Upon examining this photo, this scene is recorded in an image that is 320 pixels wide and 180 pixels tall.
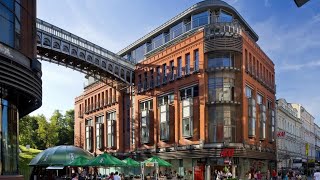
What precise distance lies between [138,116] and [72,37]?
14.2 m

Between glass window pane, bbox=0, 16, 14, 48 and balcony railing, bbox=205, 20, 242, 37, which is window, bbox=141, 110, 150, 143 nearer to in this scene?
balcony railing, bbox=205, 20, 242, 37

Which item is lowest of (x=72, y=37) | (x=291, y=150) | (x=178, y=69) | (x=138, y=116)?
(x=291, y=150)

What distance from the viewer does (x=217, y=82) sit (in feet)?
154

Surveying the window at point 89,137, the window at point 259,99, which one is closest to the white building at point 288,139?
the window at point 259,99

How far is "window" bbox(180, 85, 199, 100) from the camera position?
48656 mm

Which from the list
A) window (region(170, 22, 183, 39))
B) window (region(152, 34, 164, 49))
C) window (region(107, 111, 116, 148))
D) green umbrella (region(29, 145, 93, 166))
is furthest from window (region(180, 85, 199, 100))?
green umbrella (region(29, 145, 93, 166))

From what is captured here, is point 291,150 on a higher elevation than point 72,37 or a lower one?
lower

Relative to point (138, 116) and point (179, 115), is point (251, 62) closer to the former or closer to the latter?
point (179, 115)

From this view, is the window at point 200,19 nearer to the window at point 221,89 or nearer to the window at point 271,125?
the window at point 221,89

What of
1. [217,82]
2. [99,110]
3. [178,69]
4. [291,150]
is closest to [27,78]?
[217,82]

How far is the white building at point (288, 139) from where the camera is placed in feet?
239

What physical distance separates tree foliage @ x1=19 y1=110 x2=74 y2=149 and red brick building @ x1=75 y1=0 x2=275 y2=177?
43530 millimetres

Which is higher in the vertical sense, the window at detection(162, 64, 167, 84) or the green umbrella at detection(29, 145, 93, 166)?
the window at detection(162, 64, 167, 84)

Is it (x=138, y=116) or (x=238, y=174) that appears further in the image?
(x=138, y=116)
